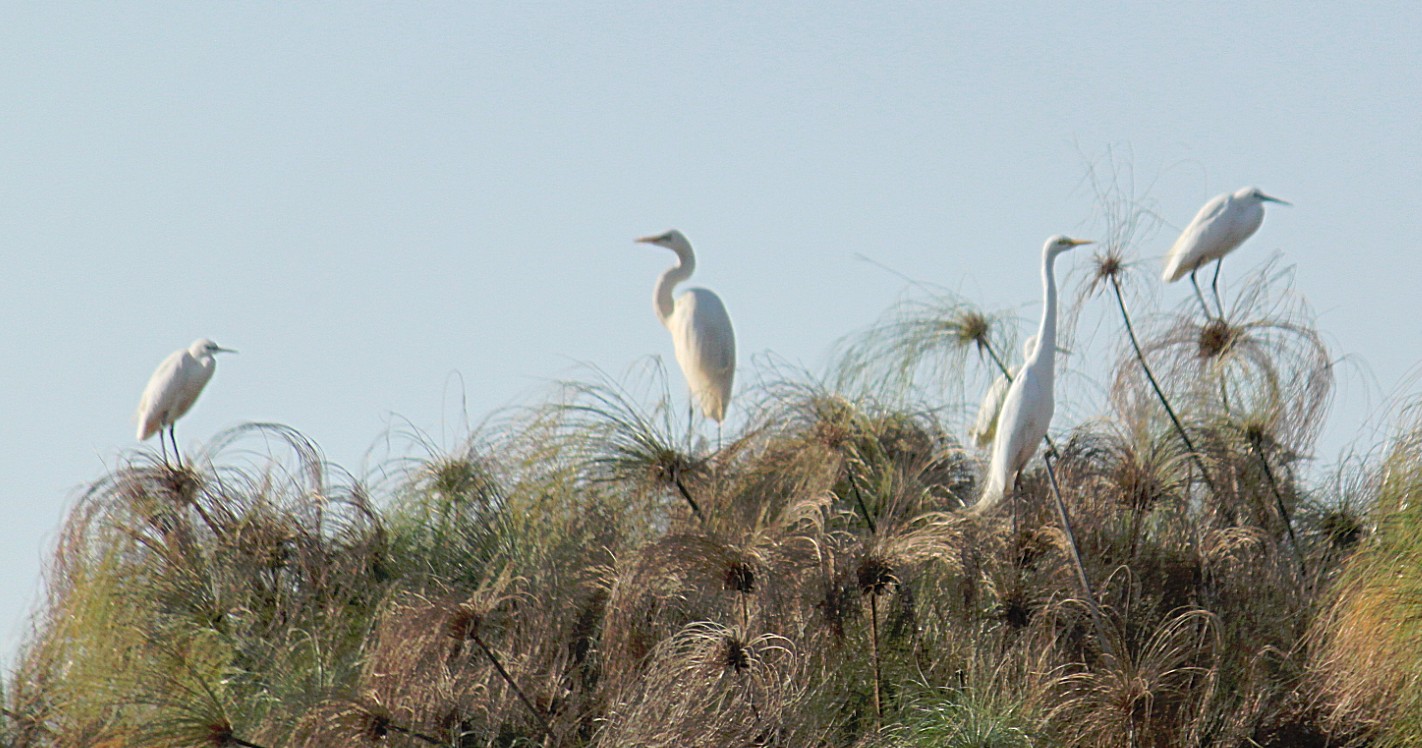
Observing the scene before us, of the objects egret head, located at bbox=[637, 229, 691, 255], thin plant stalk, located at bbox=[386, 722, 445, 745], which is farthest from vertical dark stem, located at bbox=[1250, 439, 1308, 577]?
egret head, located at bbox=[637, 229, 691, 255]

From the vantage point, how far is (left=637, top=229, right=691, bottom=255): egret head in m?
12.1

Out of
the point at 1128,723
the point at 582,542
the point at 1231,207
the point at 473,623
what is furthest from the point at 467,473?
the point at 1231,207

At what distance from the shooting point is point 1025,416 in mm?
7082

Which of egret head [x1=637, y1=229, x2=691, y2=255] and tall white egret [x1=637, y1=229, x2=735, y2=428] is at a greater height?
egret head [x1=637, y1=229, x2=691, y2=255]

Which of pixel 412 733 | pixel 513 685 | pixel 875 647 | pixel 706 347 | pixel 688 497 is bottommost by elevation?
pixel 412 733

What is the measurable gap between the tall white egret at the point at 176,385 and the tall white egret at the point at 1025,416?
17.2 ft

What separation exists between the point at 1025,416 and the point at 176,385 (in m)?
5.56

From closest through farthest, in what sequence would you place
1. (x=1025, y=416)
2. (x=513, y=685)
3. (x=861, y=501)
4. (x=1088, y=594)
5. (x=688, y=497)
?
1. (x=513, y=685)
2. (x=1088, y=594)
3. (x=1025, y=416)
4. (x=688, y=497)
5. (x=861, y=501)

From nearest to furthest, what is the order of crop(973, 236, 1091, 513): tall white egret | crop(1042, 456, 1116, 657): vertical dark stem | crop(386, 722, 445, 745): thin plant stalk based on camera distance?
crop(1042, 456, 1116, 657): vertical dark stem → crop(386, 722, 445, 745): thin plant stalk → crop(973, 236, 1091, 513): tall white egret

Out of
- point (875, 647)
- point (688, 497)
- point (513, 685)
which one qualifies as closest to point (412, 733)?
point (513, 685)

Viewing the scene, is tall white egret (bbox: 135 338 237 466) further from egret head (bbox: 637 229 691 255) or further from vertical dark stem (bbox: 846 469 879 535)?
vertical dark stem (bbox: 846 469 879 535)

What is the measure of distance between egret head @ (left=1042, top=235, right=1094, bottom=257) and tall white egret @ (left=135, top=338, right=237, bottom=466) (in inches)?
209

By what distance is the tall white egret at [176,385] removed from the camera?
10.7 metres

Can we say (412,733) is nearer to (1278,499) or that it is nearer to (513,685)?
(513,685)
